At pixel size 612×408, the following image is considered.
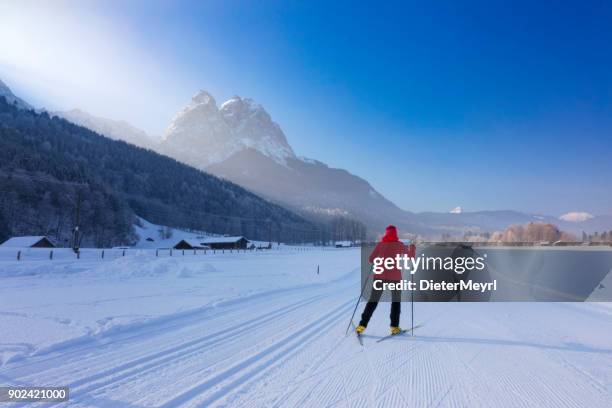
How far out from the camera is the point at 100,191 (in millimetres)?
83375

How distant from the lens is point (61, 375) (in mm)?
4164

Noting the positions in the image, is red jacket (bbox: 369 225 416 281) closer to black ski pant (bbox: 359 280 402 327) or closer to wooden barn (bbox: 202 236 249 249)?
black ski pant (bbox: 359 280 402 327)

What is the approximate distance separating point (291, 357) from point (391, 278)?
2.67 m

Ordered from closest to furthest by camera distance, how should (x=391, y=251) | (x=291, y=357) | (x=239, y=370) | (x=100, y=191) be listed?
(x=239, y=370) < (x=291, y=357) < (x=391, y=251) < (x=100, y=191)

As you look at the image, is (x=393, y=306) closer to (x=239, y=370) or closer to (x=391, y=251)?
(x=391, y=251)

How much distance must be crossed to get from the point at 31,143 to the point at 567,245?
7090 inches

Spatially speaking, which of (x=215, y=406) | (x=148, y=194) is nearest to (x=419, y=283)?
(x=215, y=406)

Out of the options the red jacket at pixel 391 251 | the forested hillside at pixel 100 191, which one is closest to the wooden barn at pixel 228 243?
the forested hillside at pixel 100 191

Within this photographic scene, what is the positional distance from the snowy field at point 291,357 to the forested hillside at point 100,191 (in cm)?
4695

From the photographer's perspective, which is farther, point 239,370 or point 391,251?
point 391,251

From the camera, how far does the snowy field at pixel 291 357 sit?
382cm

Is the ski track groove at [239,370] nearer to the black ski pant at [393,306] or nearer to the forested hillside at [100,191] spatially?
the black ski pant at [393,306]

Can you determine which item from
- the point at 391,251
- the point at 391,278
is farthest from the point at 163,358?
the point at 391,251
